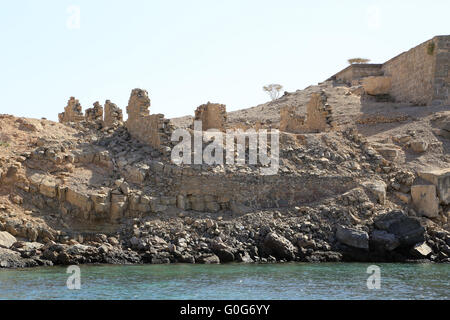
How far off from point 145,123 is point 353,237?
331 inches

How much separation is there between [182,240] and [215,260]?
123 cm

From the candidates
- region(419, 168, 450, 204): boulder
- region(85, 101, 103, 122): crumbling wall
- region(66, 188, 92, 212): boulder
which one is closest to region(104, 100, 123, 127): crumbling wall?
region(85, 101, 103, 122): crumbling wall

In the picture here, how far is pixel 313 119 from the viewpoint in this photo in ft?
92.4

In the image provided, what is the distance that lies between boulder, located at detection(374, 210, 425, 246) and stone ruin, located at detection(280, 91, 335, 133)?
236 inches

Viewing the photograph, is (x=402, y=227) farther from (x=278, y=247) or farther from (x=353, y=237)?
(x=278, y=247)

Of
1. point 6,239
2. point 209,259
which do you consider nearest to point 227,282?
point 209,259

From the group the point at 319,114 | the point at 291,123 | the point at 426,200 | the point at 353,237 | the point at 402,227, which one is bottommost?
the point at 353,237

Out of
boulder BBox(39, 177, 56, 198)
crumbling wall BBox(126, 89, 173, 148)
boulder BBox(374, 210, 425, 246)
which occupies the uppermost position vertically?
crumbling wall BBox(126, 89, 173, 148)

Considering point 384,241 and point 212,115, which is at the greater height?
point 212,115

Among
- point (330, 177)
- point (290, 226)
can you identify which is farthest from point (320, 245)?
point (330, 177)

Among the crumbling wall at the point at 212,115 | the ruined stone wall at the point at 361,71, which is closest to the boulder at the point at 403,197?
the crumbling wall at the point at 212,115

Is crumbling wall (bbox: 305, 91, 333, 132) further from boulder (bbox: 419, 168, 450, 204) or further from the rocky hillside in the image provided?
boulder (bbox: 419, 168, 450, 204)

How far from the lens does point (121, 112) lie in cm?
2677

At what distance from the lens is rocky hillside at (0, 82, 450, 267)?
20.7 metres
